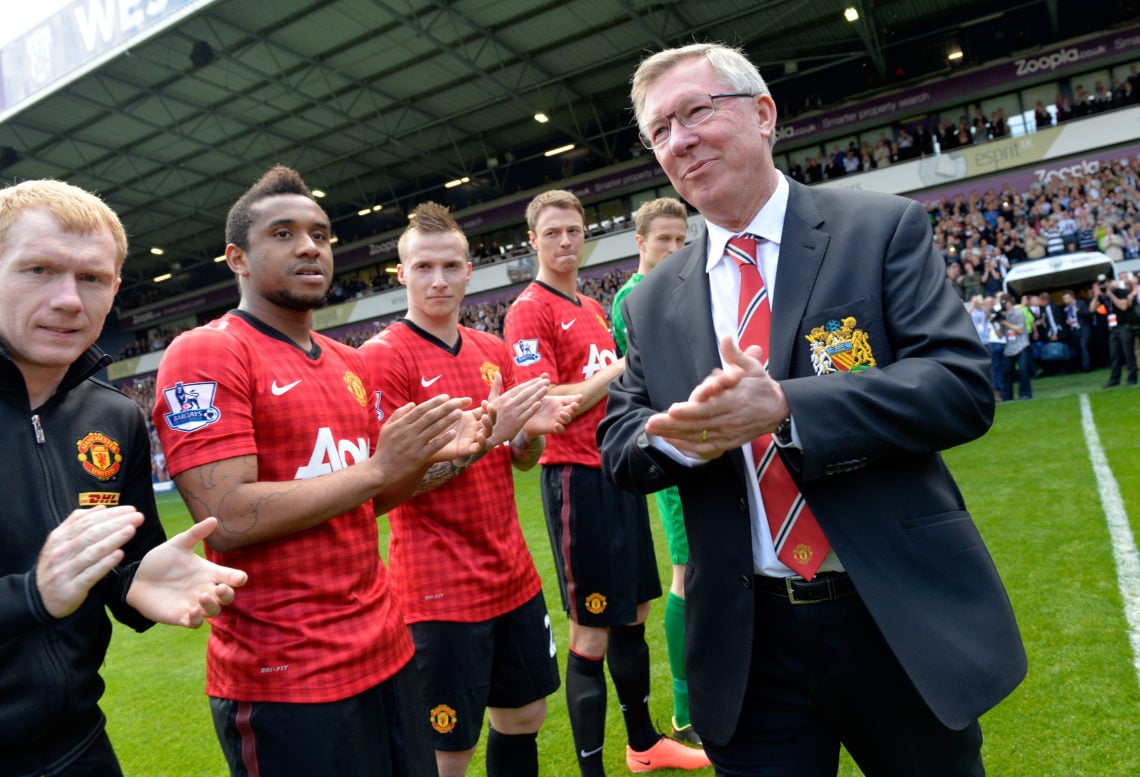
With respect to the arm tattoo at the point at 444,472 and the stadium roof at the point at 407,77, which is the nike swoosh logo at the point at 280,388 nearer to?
the arm tattoo at the point at 444,472

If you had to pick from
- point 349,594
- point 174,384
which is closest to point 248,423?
point 174,384

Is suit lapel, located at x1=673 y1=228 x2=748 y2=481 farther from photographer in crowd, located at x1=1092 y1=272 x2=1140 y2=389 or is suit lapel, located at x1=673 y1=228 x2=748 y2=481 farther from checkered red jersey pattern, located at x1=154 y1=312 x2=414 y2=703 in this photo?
photographer in crowd, located at x1=1092 y1=272 x2=1140 y2=389

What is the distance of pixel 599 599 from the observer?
11.1ft

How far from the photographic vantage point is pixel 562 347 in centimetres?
377

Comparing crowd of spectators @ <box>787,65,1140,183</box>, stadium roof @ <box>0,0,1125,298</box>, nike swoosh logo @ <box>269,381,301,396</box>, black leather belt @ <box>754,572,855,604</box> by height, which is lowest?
black leather belt @ <box>754,572,855,604</box>

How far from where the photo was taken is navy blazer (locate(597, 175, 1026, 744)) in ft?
4.96

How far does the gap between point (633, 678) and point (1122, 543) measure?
13.1 feet

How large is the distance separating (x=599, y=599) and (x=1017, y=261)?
18.6m

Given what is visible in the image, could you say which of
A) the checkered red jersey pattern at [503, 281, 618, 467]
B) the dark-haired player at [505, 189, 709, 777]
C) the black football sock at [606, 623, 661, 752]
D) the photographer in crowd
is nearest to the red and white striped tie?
the dark-haired player at [505, 189, 709, 777]

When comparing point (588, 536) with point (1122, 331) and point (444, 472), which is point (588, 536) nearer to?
point (444, 472)

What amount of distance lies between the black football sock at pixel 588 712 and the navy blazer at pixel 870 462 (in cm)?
147

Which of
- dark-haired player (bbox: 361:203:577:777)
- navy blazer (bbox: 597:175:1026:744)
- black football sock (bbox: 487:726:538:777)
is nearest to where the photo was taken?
navy blazer (bbox: 597:175:1026:744)

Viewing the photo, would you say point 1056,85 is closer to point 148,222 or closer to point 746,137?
point 746,137

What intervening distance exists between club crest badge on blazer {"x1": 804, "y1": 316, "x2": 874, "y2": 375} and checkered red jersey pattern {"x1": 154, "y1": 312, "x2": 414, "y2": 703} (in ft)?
4.73
